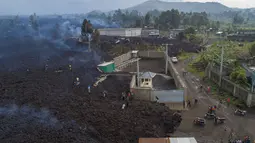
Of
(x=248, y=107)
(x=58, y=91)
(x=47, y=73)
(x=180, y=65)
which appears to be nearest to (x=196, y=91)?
(x=248, y=107)

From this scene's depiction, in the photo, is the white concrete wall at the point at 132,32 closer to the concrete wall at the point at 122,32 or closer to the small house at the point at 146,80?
the concrete wall at the point at 122,32

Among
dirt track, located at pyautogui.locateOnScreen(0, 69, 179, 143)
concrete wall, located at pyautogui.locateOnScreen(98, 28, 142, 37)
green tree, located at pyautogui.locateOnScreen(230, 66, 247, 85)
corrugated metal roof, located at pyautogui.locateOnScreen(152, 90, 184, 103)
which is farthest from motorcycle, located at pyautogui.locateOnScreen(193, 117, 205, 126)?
concrete wall, located at pyautogui.locateOnScreen(98, 28, 142, 37)

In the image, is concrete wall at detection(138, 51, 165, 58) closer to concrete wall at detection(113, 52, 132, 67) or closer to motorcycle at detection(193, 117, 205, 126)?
concrete wall at detection(113, 52, 132, 67)

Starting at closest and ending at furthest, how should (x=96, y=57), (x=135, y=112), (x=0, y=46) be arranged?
(x=135, y=112), (x=96, y=57), (x=0, y=46)

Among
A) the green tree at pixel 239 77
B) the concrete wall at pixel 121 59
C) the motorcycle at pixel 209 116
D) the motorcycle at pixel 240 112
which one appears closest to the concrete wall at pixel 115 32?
the concrete wall at pixel 121 59

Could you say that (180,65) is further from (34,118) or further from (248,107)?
(34,118)

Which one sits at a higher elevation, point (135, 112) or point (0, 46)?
point (0, 46)

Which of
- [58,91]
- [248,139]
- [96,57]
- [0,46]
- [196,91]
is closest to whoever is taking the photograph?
[248,139]
